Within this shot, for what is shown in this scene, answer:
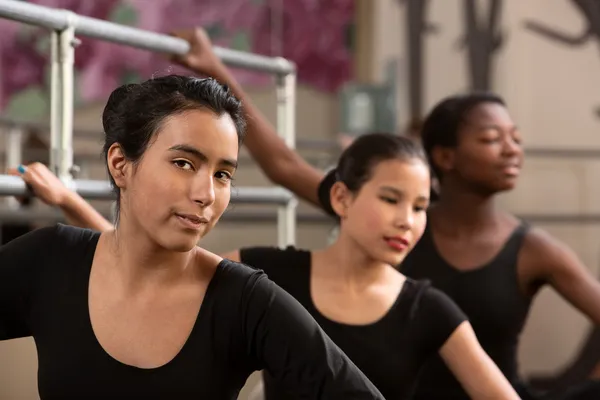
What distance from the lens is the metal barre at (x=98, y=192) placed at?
1.66 metres

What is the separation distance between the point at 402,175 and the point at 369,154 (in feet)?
0.30

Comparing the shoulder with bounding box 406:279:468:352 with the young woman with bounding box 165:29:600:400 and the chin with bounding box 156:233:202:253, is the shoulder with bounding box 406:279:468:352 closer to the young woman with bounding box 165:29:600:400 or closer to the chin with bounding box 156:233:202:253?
the young woman with bounding box 165:29:600:400

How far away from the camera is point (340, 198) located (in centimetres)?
190

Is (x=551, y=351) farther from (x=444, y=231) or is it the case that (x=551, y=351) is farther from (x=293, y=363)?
(x=293, y=363)

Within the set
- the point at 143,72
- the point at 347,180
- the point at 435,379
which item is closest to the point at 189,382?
the point at 347,180

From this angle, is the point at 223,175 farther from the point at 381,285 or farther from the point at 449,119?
the point at 449,119

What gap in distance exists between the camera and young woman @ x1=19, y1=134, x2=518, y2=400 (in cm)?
170

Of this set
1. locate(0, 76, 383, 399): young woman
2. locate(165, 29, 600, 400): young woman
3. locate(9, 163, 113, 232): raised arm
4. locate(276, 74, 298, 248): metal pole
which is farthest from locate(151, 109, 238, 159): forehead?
locate(276, 74, 298, 248): metal pole

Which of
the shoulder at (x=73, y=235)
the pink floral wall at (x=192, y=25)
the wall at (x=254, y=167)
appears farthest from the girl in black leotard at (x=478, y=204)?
the pink floral wall at (x=192, y=25)

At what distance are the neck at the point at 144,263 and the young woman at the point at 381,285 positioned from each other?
523 mm

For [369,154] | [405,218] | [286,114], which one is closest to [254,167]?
[286,114]

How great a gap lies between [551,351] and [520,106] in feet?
3.97

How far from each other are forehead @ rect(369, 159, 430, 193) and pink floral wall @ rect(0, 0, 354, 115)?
4110 mm

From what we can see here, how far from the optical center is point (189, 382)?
1224mm
